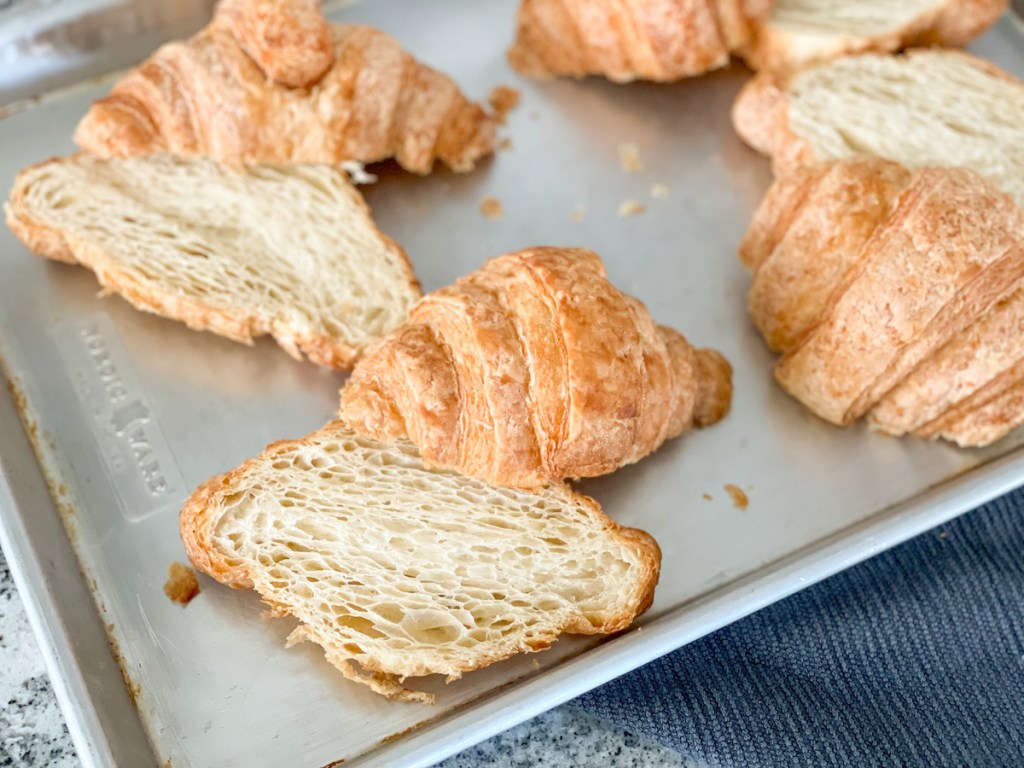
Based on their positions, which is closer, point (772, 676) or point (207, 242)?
point (772, 676)

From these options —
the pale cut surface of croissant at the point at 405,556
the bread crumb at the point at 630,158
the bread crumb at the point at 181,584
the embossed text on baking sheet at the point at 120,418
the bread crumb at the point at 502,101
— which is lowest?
the bread crumb at the point at 181,584

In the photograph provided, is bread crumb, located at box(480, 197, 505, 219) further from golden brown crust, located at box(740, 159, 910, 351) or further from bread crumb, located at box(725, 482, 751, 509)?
bread crumb, located at box(725, 482, 751, 509)

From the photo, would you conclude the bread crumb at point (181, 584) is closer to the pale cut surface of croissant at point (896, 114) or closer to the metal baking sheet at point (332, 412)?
the metal baking sheet at point (332, 412)

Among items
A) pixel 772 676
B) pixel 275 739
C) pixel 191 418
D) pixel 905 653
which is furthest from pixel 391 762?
pixel 905 653

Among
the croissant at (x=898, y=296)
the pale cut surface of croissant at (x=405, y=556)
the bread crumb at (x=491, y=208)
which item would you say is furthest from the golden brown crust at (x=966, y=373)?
the bread crumb at (x=491, y=208)

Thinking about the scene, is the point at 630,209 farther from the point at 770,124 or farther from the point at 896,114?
the point at 896,114

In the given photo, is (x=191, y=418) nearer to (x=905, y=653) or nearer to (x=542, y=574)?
(x=542, y=574)
